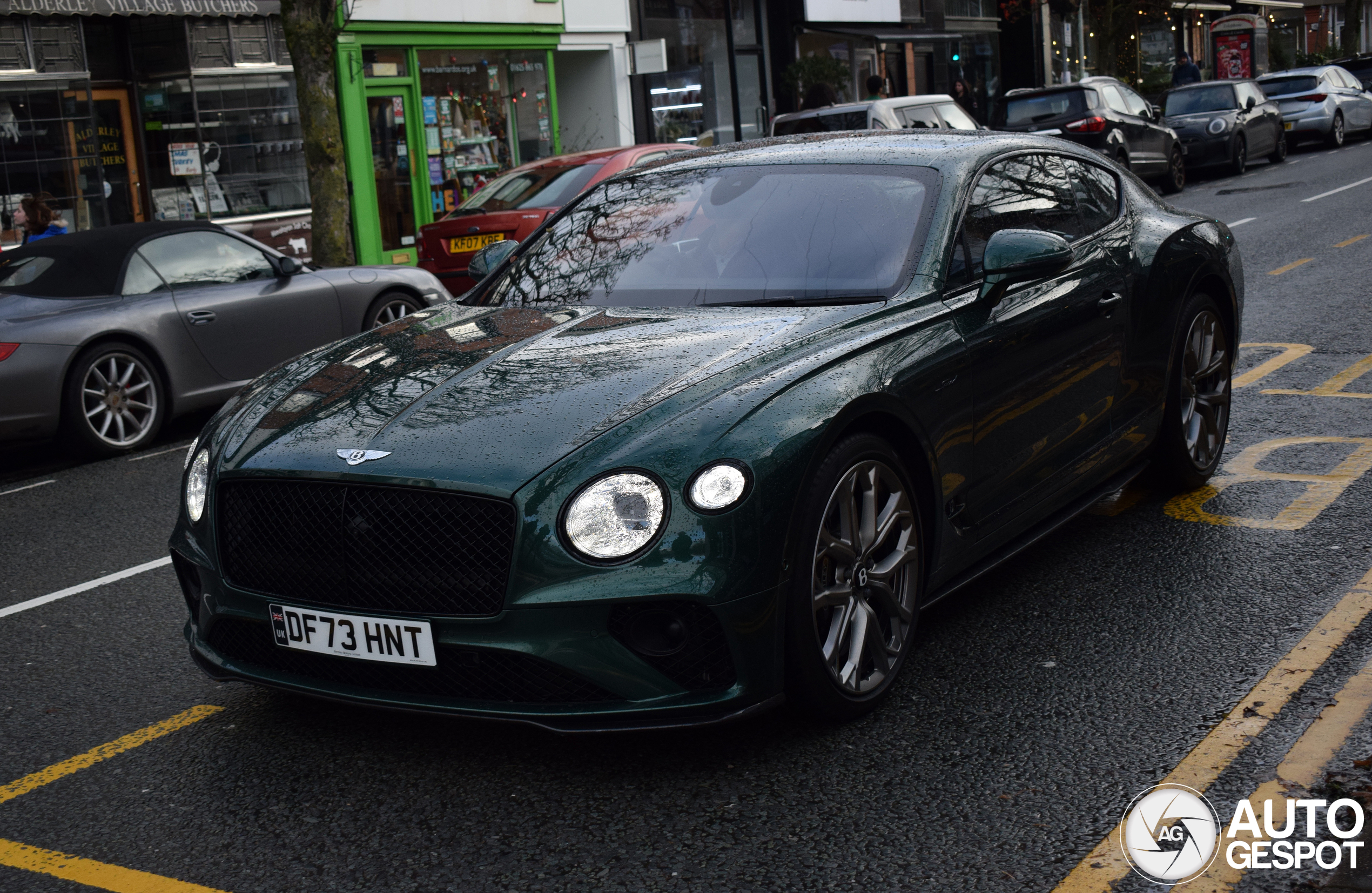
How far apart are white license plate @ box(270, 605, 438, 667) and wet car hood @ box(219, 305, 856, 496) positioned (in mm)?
352

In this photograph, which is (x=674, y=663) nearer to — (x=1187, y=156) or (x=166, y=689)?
(x=166, y=689)

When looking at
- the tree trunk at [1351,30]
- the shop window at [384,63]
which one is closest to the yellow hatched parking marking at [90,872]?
the shop window at [384,63]

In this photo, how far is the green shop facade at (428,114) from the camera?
795 inches

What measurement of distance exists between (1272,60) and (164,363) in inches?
2484

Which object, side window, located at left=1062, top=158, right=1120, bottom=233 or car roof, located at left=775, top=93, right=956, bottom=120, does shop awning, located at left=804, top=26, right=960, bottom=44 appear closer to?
car roof, located at left=775, top=93, right=956, bottom=120

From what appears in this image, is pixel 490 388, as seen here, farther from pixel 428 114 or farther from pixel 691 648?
pixel 428 114

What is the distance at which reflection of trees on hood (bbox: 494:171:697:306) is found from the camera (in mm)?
5020

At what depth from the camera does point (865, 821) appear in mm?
3381

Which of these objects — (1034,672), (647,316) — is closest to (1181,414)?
(1034,672)

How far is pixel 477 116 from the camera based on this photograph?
2222cm

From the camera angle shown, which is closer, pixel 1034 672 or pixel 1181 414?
pixel 1034 672

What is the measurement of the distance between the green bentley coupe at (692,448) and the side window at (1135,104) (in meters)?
19.4

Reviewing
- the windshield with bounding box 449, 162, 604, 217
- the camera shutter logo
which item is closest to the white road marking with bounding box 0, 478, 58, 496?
the windshield with bounding box 449, 162, 604, 217

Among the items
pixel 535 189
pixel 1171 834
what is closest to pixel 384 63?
pixel 535 189
